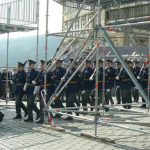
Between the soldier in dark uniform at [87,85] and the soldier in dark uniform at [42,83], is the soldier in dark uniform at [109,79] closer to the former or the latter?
the soldier in dark uniform at [87,85]

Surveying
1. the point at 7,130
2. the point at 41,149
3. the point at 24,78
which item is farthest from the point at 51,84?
the point at 41,149

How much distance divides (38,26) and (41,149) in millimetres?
6840

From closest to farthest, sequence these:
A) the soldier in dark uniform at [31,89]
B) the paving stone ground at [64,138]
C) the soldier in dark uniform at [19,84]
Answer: the paving stone ground at [64,138], the soldier in dark uniform at [31,89], the soldier in dark uniform at [19,84]

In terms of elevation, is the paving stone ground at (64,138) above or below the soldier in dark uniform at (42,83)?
below

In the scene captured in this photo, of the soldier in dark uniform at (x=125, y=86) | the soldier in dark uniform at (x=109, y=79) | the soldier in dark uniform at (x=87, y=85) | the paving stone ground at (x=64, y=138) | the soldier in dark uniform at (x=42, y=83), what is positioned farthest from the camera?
the soldier in dark uniform at (x=125, y=86)

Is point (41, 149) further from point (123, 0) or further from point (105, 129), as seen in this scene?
point (123, 0)

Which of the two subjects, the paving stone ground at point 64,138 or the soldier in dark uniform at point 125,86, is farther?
the soldier in dark uniform at point 125,86

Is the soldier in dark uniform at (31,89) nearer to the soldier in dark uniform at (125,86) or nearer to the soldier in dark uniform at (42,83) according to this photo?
the soldier in dark uniform at (42,83)

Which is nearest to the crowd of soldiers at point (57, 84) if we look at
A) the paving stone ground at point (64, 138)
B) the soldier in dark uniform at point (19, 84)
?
the soldier in dark uniform at point (19, 84)

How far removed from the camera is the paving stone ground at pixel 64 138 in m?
7.79

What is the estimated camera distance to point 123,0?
10.1 metres

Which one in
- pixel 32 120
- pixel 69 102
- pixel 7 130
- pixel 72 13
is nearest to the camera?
pixel 7 130

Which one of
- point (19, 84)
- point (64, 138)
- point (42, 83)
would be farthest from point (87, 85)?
point (64, 138)

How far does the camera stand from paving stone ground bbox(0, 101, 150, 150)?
307 inches
